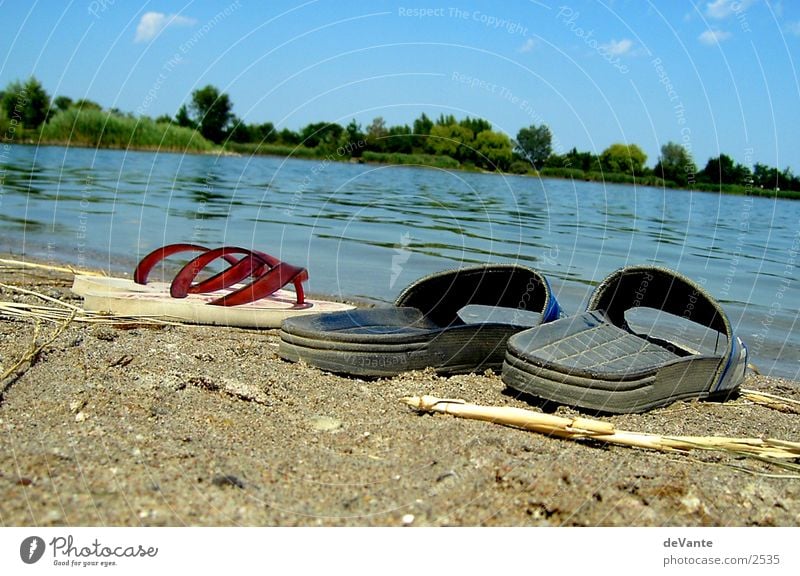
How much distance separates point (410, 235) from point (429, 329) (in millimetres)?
6137

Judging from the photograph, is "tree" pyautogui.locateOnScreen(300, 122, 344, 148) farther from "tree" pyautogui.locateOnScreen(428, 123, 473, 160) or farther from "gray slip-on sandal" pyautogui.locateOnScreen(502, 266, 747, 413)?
"gray slip-on sandal" pyautogui.locateOnScreen(502, 266, 747, 413)

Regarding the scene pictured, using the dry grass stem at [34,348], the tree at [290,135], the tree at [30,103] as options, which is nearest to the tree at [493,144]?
the dry grass stem at [34,348]

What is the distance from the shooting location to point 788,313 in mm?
6738

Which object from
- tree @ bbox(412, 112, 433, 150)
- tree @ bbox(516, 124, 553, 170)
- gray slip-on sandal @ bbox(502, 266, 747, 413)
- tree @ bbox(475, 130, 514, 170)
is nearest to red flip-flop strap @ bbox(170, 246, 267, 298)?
tree @ bbox(516, 124, 553, 170)

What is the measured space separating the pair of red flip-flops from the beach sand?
926 mm

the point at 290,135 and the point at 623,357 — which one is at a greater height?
the point at 290,135

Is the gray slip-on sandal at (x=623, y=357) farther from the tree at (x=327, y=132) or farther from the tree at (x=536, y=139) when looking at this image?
the tree at (x=327, y=132)

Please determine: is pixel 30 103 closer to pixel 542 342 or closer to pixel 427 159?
pixel 427 159

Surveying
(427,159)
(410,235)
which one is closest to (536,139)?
(427,159)

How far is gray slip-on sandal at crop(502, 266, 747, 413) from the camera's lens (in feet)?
10.3

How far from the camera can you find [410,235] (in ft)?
32.6

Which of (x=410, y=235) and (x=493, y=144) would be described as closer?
(x=493, y=144)

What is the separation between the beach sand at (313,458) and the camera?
2049mm
